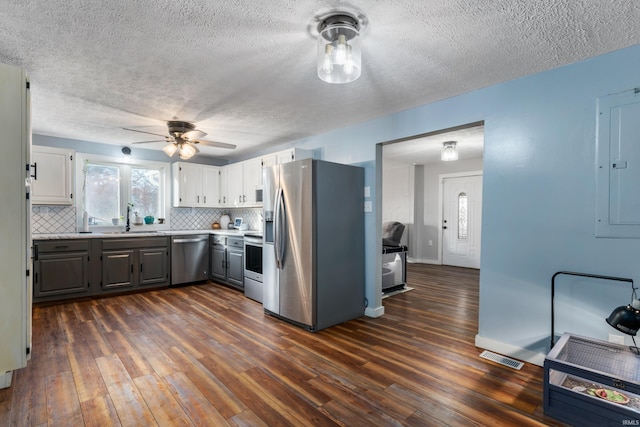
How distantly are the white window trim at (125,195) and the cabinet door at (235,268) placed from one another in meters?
1.58

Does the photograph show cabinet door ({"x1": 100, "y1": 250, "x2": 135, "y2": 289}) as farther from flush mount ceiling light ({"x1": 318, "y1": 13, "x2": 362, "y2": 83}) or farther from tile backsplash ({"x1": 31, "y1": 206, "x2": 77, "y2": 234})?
flush mount ceiling light ({"x1": 318, "y1": 13, "x2": 362, "y2": 83})

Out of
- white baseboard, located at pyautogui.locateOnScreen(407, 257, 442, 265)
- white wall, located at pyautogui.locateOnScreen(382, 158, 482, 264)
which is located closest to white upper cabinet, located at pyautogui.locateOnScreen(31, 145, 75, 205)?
white wall, located at pyautogui.locateOnScreen(382, 158, 482, 264)

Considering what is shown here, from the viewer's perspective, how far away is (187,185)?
5.51 m

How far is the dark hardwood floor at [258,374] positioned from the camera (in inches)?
71.4

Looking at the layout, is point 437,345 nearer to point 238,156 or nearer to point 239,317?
point 239,317

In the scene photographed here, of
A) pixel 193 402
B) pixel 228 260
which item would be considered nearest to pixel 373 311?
pixel 193 402

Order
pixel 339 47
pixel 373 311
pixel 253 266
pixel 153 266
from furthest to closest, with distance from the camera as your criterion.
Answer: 1. pixel 153 266
2. pixel 253 266
3. pixel 373 311
4. pixel 339 47

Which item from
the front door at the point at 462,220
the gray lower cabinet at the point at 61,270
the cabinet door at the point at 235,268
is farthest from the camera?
the front door at the point at 462,220

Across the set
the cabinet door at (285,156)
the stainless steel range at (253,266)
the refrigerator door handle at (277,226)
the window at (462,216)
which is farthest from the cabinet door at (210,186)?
the window at (462,216)

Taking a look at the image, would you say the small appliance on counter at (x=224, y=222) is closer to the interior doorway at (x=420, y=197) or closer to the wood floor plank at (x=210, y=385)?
the interior doorway at (x=420, y=197)

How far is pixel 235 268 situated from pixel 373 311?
7.46ft

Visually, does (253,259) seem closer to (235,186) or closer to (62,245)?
(235,186)

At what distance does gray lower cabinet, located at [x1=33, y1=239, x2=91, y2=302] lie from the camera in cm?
393

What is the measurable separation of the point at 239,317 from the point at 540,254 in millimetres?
2996
